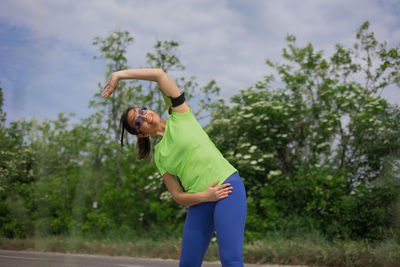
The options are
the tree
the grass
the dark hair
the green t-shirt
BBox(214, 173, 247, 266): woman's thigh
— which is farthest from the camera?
the tree

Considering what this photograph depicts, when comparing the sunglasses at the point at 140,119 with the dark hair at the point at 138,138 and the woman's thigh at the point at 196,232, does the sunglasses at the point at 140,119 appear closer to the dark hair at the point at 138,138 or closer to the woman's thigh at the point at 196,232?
the dark hair at the point at 138,138

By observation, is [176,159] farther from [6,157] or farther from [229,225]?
[6,157]

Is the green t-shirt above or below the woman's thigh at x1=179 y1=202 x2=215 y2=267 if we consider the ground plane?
above

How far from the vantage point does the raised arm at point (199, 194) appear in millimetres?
2203

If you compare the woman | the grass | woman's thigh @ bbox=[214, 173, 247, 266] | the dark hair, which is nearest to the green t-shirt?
the woman

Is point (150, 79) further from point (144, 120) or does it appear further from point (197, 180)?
point (197, 180)

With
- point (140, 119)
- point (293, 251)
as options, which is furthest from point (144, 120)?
point (293, 251)

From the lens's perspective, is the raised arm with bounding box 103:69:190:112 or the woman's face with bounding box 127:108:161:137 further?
the woman's face with bounding box 127:108:161:137

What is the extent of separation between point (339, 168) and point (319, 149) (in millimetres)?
759

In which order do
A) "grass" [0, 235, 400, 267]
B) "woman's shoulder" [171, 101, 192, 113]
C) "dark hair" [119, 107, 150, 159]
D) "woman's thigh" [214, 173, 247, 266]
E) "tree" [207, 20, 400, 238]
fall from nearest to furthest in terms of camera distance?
"woman's thigh" [214, 173, 247, 266]
"woman's shoulder" [171, 101, 192, 113]
"dark hair" [119, 107, 150, 159]
"grass" [0, 235, 400, 267]
"tree" [207, 20, 400, 238]

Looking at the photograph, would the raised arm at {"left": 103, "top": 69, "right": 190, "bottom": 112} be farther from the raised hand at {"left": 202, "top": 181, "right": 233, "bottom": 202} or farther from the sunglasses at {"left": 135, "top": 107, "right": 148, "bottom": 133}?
the raised hand at {"left": 202, "top": 181, "right": 233, "bottom": 202}

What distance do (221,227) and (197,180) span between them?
1.00ft

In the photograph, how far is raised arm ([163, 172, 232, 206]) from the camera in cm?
220

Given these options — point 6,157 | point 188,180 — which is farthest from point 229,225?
point 6,157
